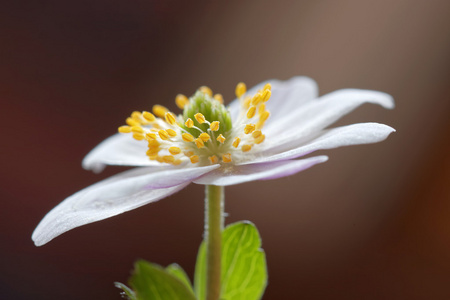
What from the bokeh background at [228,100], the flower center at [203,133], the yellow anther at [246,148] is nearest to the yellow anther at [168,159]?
the flower center at [203,133]

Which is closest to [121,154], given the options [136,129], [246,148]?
[136,129]

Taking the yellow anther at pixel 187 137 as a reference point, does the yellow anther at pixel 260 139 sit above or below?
below

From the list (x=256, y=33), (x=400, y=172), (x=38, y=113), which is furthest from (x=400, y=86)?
(x=38, y=113)

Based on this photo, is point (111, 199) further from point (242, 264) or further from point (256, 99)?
point (256, 99)

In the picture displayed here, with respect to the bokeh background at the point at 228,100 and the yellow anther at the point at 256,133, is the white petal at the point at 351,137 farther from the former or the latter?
the bokeh background at the point at 228,100

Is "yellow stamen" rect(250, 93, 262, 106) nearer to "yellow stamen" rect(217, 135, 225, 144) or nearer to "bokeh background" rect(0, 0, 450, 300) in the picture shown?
"yellow stamen" rect(217, 135, 225, 144)

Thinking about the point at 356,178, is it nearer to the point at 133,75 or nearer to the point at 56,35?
the point at 133,75
